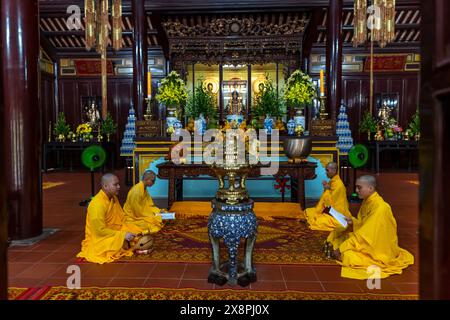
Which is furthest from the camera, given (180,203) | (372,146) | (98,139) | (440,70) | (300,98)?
(98,139)

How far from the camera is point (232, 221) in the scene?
2748 mm

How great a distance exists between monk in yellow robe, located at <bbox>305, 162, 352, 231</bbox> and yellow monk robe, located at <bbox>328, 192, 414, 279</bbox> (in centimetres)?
110

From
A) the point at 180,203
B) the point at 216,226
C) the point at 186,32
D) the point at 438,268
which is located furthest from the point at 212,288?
the point at 186,32

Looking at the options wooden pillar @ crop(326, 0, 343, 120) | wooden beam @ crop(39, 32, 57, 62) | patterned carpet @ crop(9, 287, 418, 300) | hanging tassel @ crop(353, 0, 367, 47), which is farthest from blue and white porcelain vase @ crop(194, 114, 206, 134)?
wooden beam @ crop(39, 32, 57, 62)

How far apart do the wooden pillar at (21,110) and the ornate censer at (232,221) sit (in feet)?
7.21

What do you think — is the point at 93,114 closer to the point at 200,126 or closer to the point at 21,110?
the point at 200,126

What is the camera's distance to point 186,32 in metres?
11.0

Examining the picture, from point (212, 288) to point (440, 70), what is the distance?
7.42 ft

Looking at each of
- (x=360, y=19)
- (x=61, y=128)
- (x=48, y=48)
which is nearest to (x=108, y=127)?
(x=61, y=128)

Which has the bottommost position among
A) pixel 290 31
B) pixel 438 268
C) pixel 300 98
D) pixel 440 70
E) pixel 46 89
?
pixel 438 268

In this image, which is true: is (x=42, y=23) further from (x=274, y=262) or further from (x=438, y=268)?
(x=438, y=268)

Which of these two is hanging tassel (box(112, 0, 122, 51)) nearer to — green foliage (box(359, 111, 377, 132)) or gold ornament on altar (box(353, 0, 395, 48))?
gold ornament on altar (box(353, 0, 395, 48))


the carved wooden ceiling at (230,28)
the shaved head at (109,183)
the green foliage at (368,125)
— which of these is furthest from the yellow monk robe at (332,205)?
the carved wooden ceiling at (230,28)

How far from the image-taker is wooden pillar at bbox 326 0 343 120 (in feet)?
27.1
